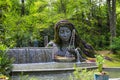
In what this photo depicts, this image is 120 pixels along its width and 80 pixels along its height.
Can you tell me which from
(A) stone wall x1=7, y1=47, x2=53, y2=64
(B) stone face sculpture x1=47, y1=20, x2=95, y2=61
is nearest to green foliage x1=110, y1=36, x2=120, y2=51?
(B) stone face sculpture x1=47, y1=20, x2=95, y2=61

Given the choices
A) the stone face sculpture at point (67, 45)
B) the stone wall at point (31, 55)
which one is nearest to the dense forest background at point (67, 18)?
the stone face sculpture at point (67, 45)

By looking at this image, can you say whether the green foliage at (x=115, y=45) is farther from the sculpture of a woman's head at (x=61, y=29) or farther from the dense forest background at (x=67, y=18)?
the sculpture of a woman's head at (x=61, y=29)

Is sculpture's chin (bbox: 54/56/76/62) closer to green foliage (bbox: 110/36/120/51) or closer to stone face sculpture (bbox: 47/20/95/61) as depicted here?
stone face sculpture (bbox: 47/20/95/61)

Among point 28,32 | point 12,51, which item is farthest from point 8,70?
point 28,32

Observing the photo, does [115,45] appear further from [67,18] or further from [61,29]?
[61,29]

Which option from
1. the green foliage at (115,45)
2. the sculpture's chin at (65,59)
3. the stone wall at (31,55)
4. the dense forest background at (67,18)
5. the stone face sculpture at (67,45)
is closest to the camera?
the sculpture's chin at (65,59)

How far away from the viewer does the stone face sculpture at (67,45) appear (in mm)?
15986

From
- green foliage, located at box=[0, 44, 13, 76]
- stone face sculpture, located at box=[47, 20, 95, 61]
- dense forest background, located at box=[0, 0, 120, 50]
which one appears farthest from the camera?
dense forest background, located at box=[0, 0, 120, 50]

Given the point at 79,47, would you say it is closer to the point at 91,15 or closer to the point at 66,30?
the point at 66,30

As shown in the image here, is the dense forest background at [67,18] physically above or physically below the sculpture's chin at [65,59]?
above

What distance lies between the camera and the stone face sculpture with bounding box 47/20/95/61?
15986 millimetres

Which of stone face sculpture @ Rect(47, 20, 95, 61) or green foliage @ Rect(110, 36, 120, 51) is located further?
green foliage @ Rect(110, 36, 120, 51)

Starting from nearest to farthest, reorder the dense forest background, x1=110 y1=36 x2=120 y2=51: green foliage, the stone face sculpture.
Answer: the stone face sculpture → x1=110 y1=36 x2=120 y2=51: green foliage → the dense forest background

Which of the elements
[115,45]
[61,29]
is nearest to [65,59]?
[61,29]
